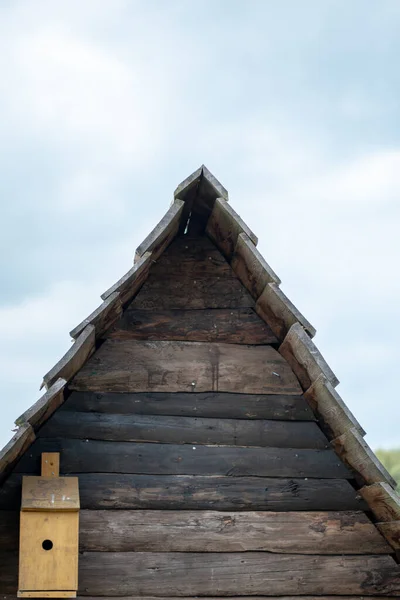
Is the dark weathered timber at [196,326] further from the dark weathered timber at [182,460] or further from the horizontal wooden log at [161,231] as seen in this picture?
the dark weathered timber at [182,460]

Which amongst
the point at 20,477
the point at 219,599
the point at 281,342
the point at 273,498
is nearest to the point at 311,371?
the point at 281,342

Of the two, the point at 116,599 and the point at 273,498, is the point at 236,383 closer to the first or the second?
the point at 273,498

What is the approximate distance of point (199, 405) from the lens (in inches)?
239

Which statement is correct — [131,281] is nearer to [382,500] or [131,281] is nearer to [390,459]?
[382,500]

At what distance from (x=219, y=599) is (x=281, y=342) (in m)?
1.78

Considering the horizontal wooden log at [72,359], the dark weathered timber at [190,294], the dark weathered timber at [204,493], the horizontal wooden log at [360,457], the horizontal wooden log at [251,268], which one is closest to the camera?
the horizontal wooden log at [72,359]

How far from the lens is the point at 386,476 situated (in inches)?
219

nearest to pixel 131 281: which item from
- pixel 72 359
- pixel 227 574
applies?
pixel 72 359

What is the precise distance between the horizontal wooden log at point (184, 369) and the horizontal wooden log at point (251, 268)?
0.45 m

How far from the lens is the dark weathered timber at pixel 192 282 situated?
636cm

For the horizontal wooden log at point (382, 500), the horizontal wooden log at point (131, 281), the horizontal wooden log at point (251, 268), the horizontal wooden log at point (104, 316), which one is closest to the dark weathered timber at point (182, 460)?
the horizontal wooden log at point (382, 500)

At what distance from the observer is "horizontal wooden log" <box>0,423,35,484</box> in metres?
5.04

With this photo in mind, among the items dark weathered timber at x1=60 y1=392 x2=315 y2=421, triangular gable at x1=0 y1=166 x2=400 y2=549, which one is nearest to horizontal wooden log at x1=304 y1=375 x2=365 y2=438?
triangular gable at x1=0 y1=166 x2=400 y2=549

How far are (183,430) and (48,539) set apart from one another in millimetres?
1135
